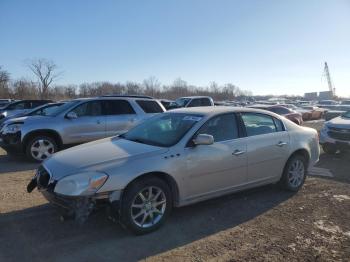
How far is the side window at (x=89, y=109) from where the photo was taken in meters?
9.12

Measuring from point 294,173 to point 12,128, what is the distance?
6.74 metres

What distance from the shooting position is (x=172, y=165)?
4363mm

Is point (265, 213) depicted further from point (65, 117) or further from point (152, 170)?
point (65, 117)

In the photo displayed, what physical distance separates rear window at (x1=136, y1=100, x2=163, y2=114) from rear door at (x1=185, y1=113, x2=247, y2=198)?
5.06 meters

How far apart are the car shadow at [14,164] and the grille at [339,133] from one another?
26.9 ft

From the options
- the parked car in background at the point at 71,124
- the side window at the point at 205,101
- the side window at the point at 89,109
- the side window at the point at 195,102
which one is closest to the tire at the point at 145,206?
the parked car in background at the point at 71,124

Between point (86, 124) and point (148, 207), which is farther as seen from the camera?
point (86, 124)

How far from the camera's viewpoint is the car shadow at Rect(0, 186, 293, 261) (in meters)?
3.72

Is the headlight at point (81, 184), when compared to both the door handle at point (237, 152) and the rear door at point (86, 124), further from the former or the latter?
the rear door at point (86, 124)

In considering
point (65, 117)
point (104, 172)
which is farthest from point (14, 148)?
point (104, 172)

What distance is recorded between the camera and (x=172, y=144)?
4539 millimetres

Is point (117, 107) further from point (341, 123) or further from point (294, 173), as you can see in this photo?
point (341, 123)

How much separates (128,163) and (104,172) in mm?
315

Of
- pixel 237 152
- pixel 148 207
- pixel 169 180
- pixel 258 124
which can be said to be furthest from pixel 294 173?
pixel 148 207
